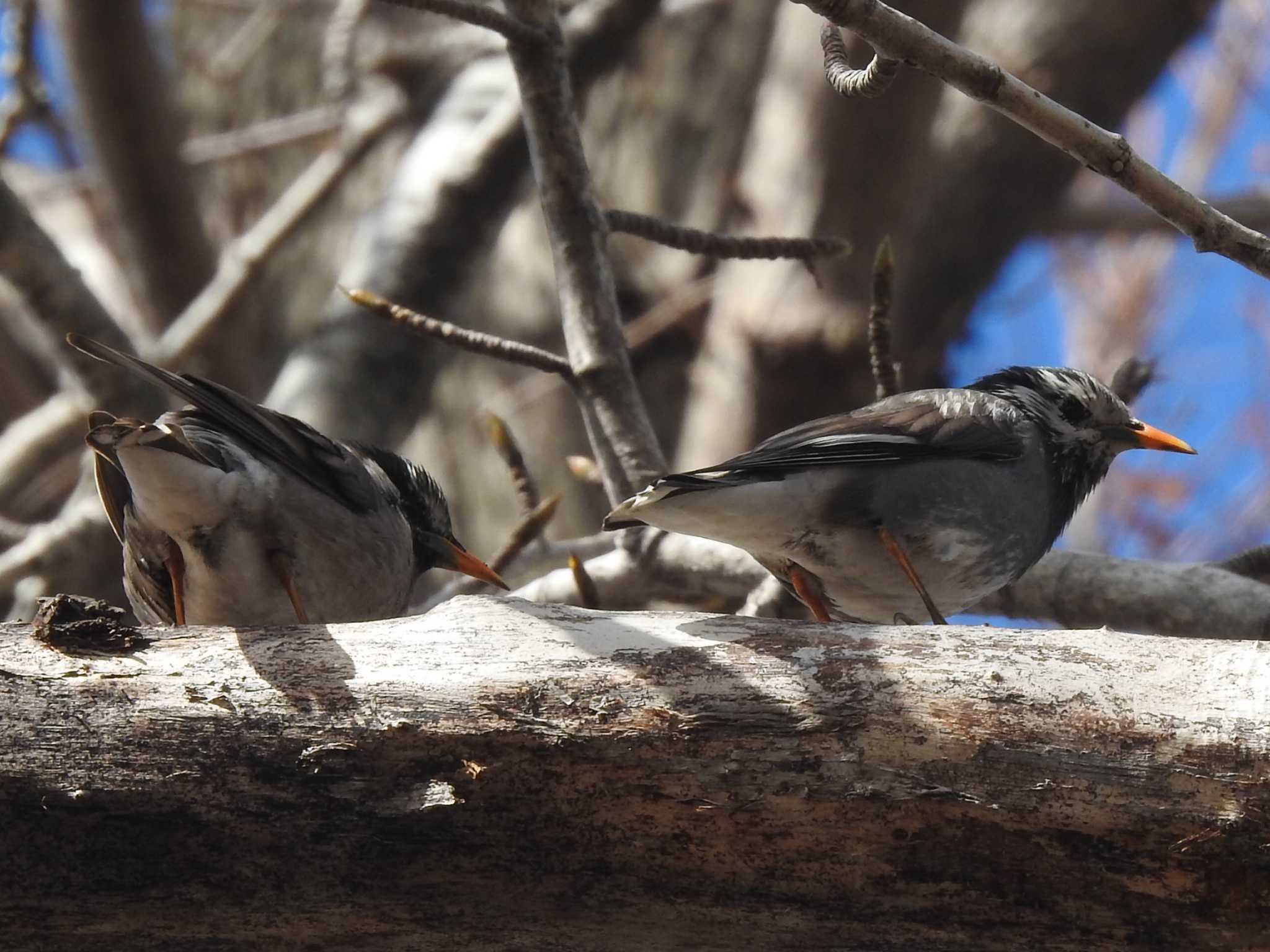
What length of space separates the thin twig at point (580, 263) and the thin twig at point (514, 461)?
27 centimetres

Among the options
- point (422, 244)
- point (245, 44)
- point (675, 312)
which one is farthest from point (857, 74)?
point (245, 44)

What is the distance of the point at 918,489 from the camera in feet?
11.9

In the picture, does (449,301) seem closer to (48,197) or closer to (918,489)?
(918,489)

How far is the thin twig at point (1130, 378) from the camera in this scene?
4.92m

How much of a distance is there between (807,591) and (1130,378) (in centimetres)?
190

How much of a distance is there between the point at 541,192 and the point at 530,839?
254cm

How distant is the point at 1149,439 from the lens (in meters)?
4.13

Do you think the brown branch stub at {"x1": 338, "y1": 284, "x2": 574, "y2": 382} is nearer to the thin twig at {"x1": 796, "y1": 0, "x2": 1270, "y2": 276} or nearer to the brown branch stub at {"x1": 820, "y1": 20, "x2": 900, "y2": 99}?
the brown branch stub at {"x1": 820, "y1": 20, "x2": 900, "y2": 99}

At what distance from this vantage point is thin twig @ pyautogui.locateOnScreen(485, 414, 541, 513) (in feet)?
14.8

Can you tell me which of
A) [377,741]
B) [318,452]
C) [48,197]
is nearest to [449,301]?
[318,452]

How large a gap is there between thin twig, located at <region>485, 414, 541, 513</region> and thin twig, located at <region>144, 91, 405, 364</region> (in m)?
2.00

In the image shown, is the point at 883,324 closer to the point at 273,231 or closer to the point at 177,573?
the point at 177,573

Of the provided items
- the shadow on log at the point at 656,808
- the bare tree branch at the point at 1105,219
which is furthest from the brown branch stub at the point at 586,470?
the bare tree branch at the point at 1105,219

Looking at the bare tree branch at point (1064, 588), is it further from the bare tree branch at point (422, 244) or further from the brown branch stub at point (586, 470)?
the bare tree branch at point (422, 244)
